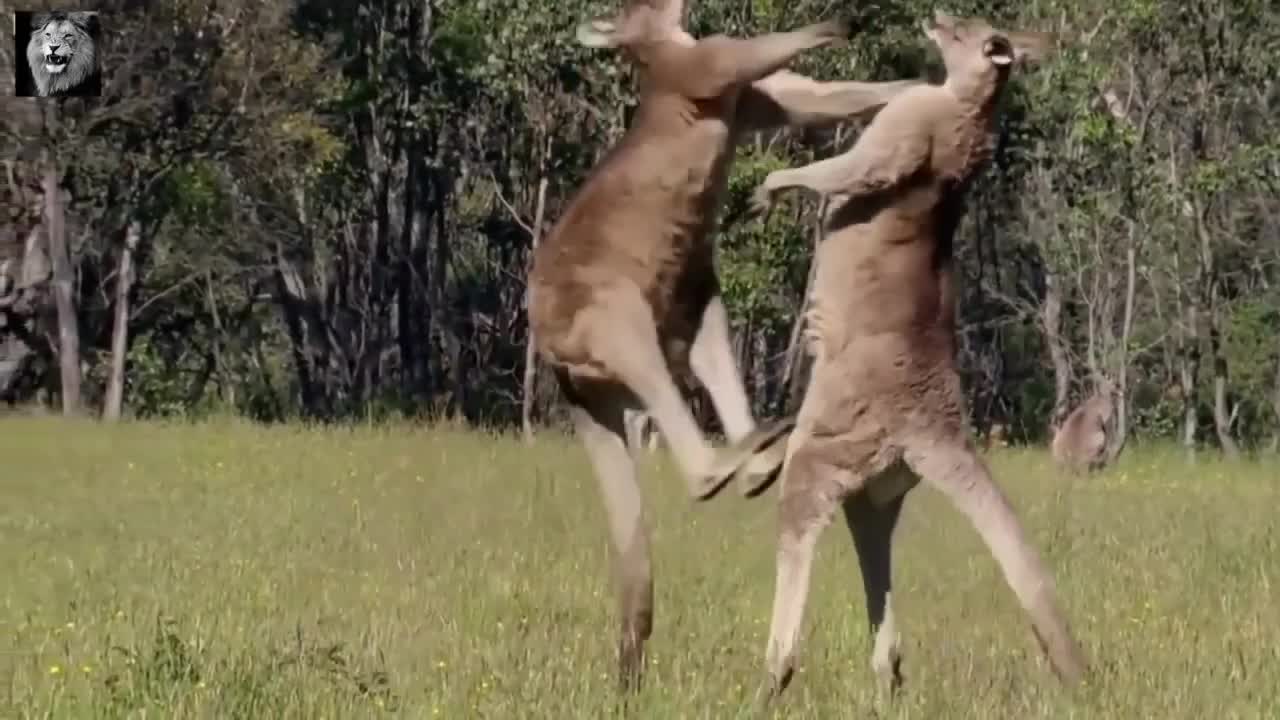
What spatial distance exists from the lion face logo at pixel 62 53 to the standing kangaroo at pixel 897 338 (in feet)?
75.7

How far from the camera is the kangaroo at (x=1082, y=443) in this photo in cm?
1781

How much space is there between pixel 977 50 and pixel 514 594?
394 cm

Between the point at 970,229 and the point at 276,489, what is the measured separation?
28.0 metres

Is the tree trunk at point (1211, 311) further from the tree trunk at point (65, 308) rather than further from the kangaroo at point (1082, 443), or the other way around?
the tree trunk at point (65, 308)

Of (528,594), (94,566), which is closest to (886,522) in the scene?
(528,594)

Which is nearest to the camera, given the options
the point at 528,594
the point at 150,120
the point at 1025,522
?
the point at 528,594

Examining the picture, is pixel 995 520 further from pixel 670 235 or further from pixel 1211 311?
pixel 1211 311

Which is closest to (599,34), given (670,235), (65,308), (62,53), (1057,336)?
(670,235)

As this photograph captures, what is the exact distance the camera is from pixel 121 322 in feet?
102

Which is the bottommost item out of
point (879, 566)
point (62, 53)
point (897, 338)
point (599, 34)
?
point (62, 53)

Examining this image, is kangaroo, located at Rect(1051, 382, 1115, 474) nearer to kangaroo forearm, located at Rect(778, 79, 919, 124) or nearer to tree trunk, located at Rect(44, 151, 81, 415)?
kangaroo forearm, located at Rect(778, 79, 919, 124)

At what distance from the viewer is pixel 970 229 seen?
40.5 m

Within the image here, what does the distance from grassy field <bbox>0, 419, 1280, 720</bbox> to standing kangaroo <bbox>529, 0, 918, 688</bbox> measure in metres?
0.87

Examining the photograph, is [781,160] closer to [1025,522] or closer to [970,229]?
[1025,522]
